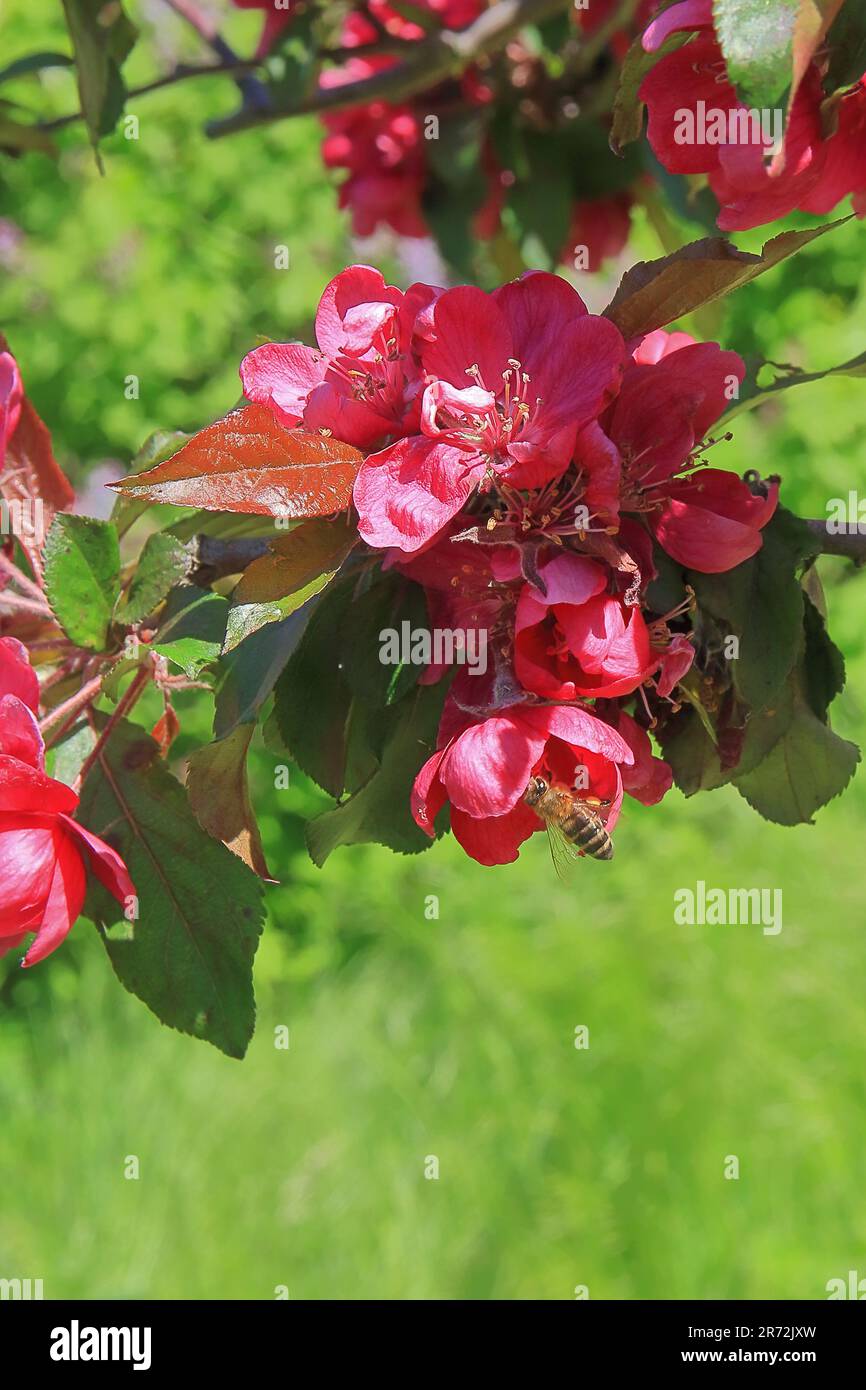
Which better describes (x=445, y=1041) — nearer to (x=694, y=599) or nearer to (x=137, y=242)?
(x=137, y=242)

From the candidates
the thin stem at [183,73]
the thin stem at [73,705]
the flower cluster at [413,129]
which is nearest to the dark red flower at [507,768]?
the thin stem at [73,705]

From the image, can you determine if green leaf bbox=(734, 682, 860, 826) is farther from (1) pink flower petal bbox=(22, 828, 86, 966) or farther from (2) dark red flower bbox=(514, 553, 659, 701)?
(1) pink flower petal bbox=(22, 828, 86, 966)

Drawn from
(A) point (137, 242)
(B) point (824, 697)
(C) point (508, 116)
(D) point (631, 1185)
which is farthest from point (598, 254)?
(A) point (137, 242)

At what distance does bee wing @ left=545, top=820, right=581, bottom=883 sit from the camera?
635 mm

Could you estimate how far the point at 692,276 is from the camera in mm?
561

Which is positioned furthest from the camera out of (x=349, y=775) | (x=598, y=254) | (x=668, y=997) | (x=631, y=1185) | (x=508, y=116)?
(x=668, y=997)

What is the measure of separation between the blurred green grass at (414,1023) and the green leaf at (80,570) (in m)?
1.55

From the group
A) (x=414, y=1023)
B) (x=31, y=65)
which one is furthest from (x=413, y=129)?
(x=414, y=1023)

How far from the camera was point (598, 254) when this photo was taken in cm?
178

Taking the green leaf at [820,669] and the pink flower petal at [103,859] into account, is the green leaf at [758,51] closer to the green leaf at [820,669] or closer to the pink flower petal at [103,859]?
the green leaf at [820,669]

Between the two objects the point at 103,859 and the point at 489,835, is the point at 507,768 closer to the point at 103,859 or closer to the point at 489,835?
the point at 489,835

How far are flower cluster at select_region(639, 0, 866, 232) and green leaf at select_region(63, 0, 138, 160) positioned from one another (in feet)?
2.10
